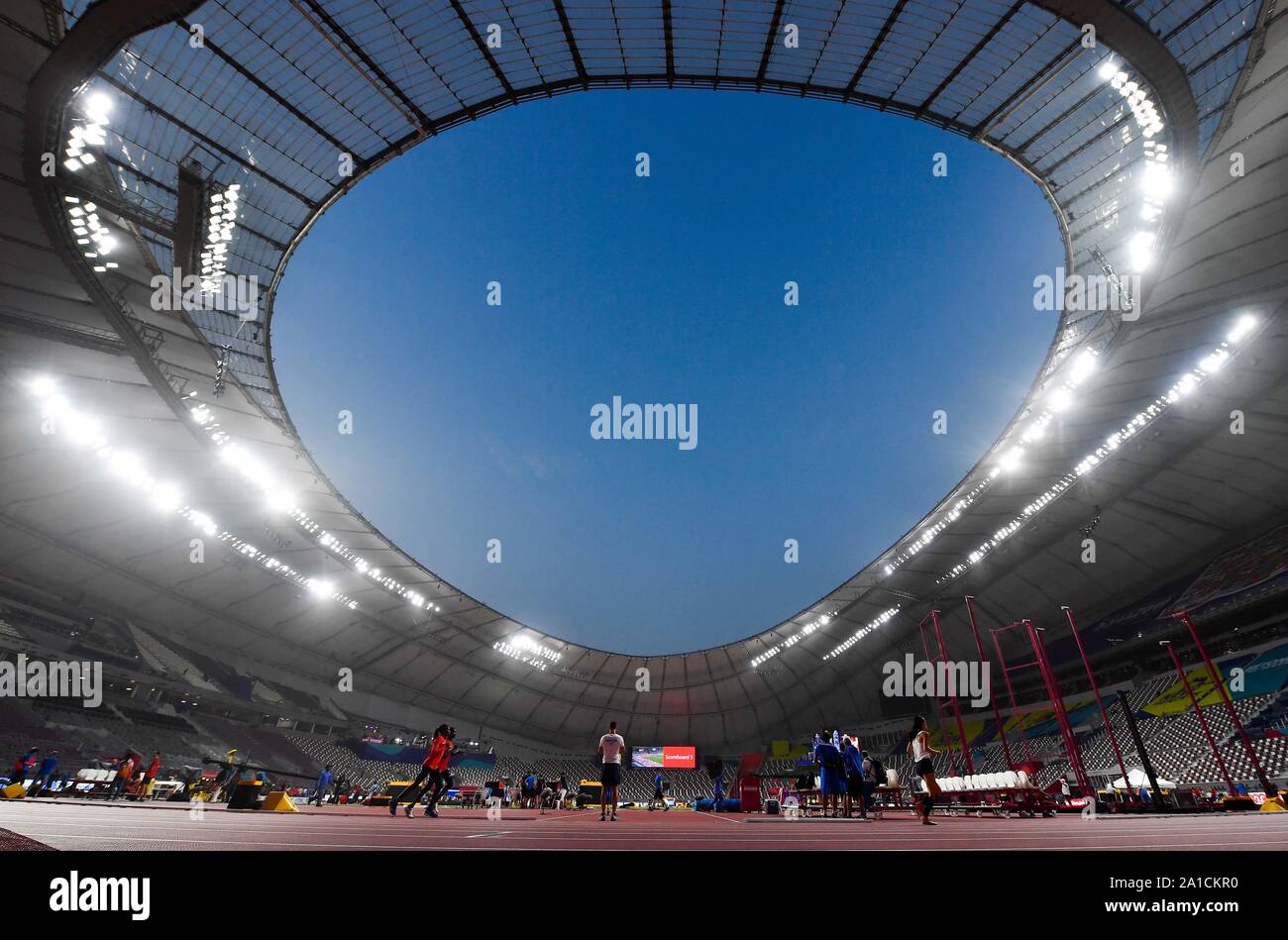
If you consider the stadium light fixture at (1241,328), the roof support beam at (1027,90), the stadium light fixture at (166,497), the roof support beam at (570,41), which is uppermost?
the roof support beam at (570,41)

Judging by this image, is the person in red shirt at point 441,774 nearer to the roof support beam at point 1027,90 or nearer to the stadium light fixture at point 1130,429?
the roof support beam at point 1027,90

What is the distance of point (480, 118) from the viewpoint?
18594 mm

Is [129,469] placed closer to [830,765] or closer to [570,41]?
[570,41]

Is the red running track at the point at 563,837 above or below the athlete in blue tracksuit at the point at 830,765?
above

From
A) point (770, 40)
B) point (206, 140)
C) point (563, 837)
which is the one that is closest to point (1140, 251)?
point (770, 40)

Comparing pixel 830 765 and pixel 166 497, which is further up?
pixel 166 497

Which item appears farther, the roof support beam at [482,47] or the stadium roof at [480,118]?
the roof support beam at [482,47]

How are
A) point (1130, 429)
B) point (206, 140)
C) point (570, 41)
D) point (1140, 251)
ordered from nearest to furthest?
point (570, 41) < point (206, 140) < point (1140, 251) < point (1130, 429)

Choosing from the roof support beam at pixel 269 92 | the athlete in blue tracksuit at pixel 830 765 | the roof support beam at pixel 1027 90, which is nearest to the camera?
the athlete in blue tracksuit at pixel 830 765

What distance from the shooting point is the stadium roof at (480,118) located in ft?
46.1

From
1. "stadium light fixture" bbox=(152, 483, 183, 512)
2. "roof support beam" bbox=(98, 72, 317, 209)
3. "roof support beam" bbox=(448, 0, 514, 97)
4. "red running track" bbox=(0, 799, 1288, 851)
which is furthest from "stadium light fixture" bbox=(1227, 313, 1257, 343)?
"stadium light fixture" bbox=(152, 483, 183, 512)

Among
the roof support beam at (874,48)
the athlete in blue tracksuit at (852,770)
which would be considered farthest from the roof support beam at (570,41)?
the athlete in blue tracksuit at (852,770)

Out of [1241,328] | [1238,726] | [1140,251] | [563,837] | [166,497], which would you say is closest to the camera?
[563,837]
